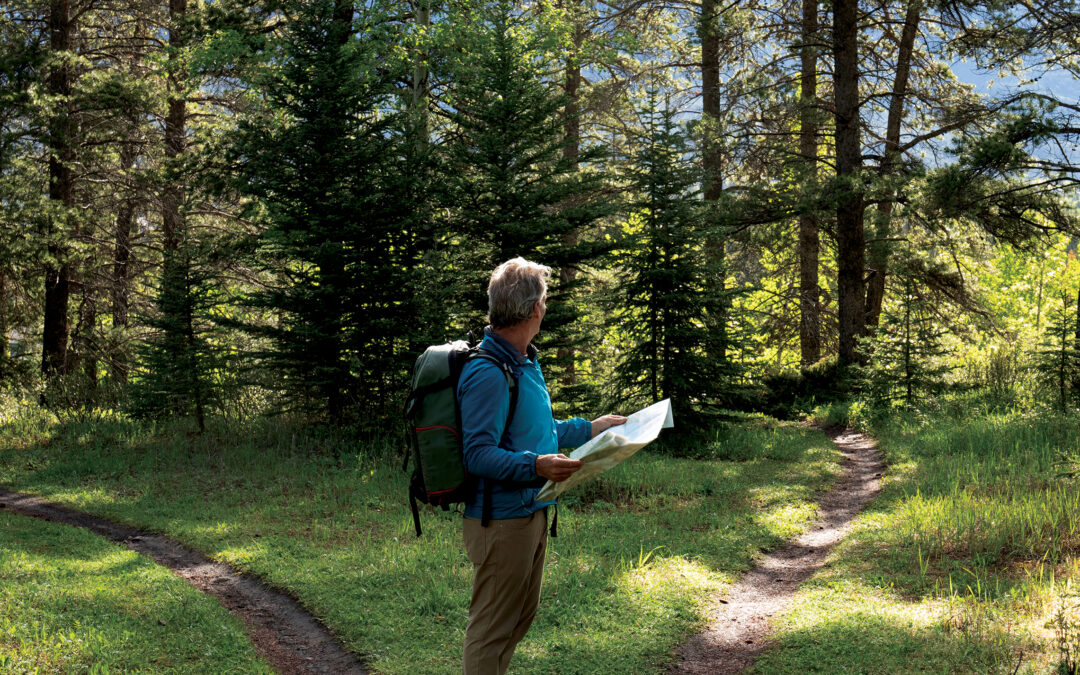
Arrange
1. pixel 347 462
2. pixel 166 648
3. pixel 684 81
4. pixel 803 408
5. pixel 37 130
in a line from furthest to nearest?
pixel 684 81, pixel 803 408, pixel 37 130, pixel 347 462, pixel 166 648

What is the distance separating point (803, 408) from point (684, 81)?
37.4ft

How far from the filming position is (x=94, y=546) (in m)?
7.74

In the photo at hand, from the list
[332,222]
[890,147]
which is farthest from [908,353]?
[332,222]

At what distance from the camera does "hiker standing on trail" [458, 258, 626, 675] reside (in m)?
3.24

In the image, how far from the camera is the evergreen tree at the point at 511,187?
12328 mm

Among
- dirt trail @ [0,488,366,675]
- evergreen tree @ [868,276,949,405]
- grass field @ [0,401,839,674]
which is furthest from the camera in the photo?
evergreen tree @ [868,276,949,405]

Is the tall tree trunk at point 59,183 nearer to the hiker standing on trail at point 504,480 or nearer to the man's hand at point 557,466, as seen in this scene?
the hiker standing on trail at point 504,480

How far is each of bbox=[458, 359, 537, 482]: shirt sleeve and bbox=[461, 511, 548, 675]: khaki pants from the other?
335 mm

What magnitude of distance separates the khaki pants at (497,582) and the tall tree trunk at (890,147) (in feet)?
53.3

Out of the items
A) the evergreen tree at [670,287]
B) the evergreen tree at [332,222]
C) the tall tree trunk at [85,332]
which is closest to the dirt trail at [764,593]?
the evergreen tree at [670,287]

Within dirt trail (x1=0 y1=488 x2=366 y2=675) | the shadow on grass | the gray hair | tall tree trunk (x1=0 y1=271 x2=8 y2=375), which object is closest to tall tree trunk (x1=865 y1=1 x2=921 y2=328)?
the shadow on grass

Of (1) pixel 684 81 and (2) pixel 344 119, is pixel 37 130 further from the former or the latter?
(1) pixel 684 81

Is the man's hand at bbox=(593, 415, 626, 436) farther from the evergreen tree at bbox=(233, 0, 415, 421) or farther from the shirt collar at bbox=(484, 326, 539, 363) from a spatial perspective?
the evergreen tree at bbox=(233, 0, 415, 421)

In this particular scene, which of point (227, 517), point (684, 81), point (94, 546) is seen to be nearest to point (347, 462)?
point (227, 517)
